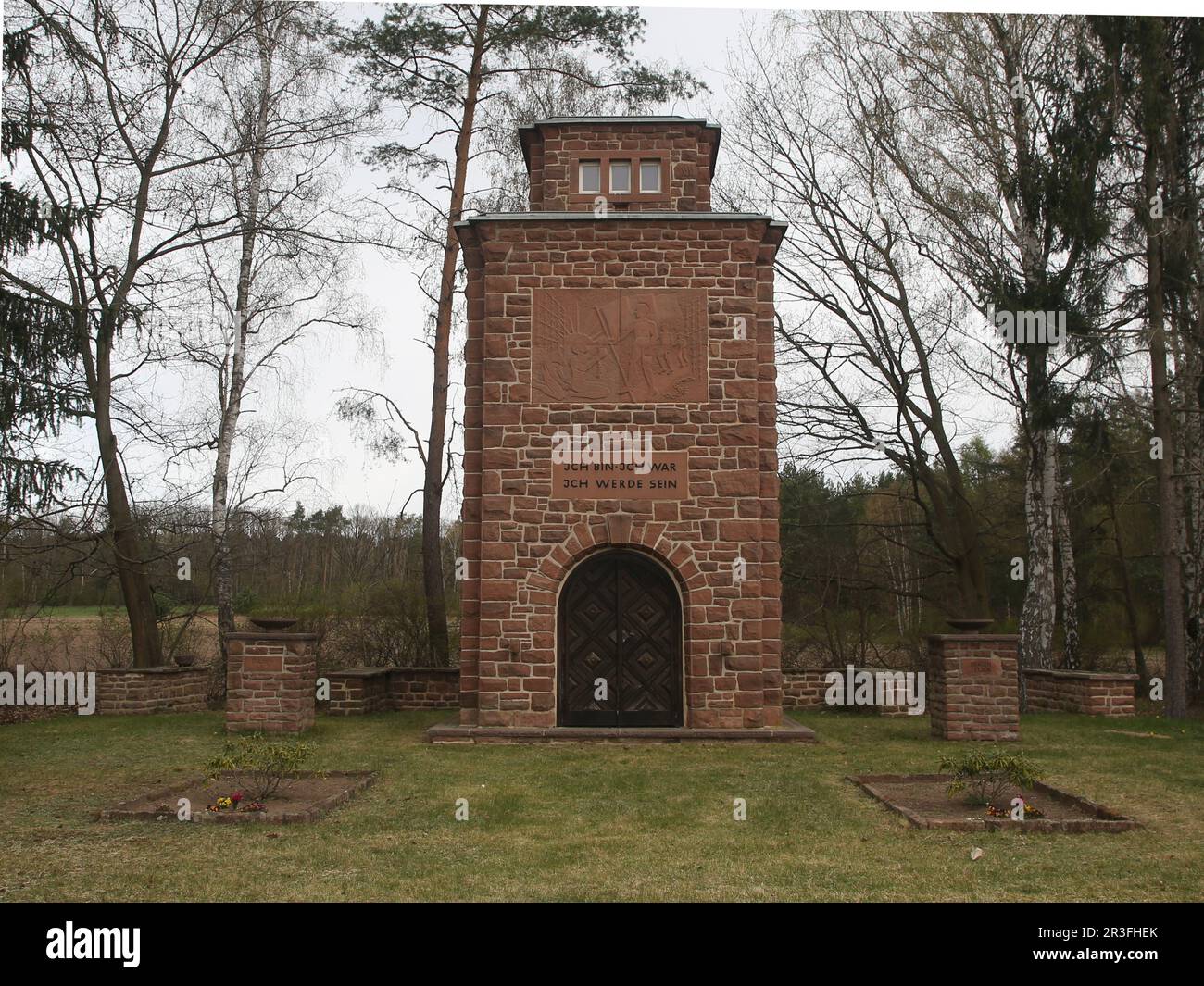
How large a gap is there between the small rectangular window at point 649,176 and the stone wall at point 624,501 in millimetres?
1267

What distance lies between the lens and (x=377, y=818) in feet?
29.8

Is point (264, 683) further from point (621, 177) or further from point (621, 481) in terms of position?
point (621, 177)

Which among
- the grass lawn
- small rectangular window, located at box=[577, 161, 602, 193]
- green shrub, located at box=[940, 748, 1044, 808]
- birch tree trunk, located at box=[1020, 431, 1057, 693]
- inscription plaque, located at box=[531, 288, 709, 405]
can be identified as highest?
small rectangular window, located at box=[577, 161, 602, 193]

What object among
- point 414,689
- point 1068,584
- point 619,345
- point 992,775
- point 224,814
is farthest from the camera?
point 1068,584

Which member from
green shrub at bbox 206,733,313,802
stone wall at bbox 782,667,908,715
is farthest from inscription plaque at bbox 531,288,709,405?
stone wall at bbox 782,667,908,715

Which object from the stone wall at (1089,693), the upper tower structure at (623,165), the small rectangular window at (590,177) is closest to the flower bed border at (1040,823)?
the stone wall at (1089,693)

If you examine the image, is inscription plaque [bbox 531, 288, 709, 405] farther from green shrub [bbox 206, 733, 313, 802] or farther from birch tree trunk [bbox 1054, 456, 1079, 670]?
birch tree trunk [bbox 1054, 456, 1079, 670]

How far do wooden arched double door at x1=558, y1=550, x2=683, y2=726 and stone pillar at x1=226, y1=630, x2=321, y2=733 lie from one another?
3.73 m

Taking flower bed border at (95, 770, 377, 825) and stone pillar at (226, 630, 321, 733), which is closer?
flower bed border at (95, 770, 377, 825)

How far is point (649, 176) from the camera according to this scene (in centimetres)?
→ 1570

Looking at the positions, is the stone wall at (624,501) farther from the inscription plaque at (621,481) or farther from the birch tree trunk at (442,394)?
the birch tree trunk at (442,394)

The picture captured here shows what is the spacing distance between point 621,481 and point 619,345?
187 centimetres

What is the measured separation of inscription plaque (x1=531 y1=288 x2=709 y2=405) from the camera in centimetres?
1426

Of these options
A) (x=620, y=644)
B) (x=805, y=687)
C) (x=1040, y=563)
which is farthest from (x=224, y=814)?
(x=1040, y=563)
